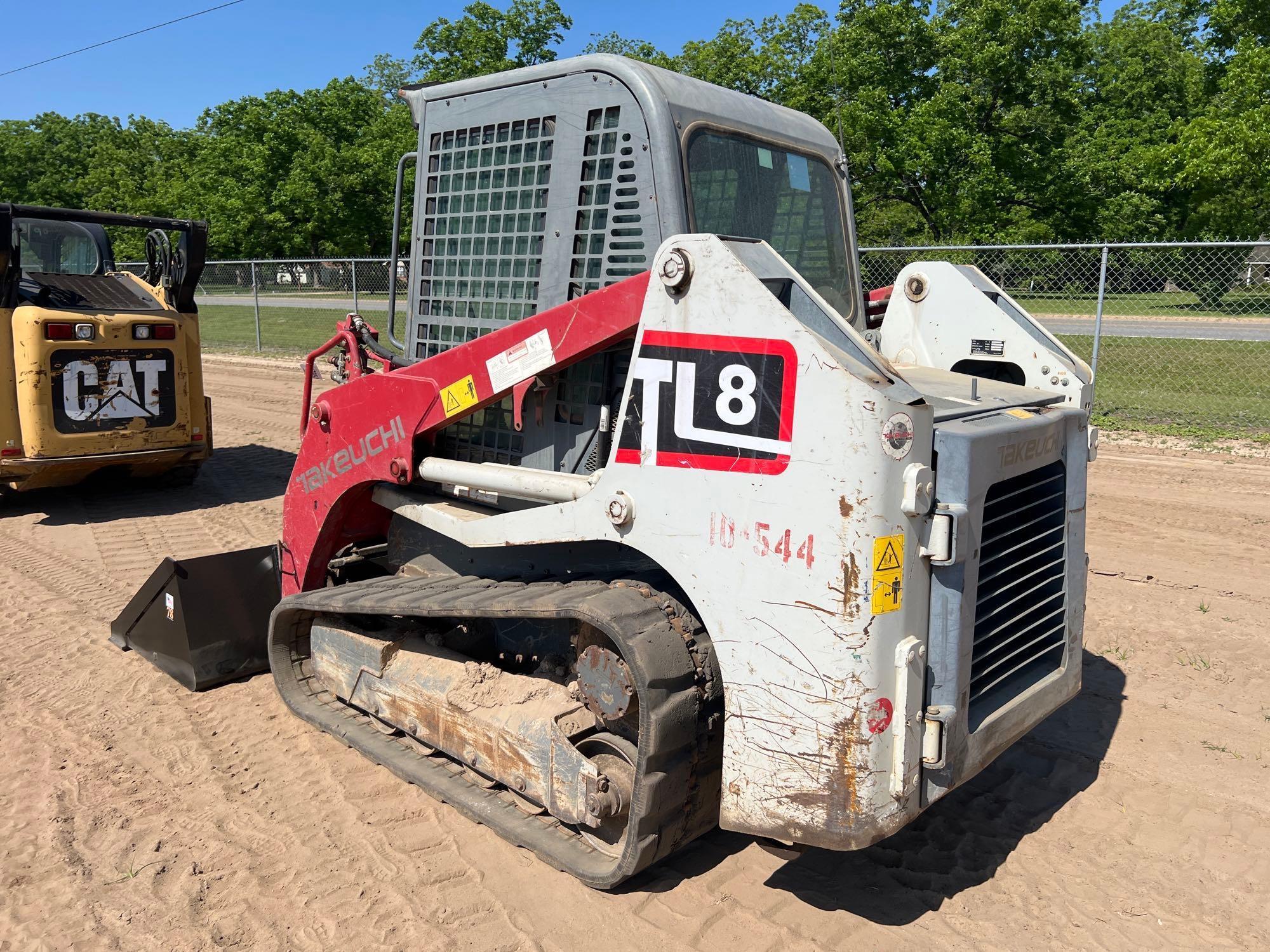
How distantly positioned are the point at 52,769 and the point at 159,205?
4165 cm

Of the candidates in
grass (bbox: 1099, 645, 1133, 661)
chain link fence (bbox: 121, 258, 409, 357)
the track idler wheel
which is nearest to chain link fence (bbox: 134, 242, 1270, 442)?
chain link fence (bbox: 121, 258, 409, 357)

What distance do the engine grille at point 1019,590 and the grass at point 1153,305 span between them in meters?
9.51

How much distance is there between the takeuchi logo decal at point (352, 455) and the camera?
12.1 ft

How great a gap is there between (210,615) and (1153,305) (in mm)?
12288

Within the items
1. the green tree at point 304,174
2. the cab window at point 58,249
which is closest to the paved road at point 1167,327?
the cab window at point 58,249

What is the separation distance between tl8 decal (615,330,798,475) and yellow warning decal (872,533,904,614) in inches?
12.2

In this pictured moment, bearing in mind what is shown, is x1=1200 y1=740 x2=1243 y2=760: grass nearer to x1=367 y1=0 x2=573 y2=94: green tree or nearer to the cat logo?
the cat logo

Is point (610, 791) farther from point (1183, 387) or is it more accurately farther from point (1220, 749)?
point (1183, 387)

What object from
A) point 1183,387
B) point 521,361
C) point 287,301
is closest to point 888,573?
point 521,361

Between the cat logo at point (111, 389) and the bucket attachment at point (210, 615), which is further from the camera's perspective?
the cat logo at point (111, 389)

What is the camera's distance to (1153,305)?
12.9m

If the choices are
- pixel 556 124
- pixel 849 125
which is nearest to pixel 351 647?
pixel 556 124

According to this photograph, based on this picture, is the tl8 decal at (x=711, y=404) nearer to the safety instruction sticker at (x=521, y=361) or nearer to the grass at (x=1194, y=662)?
the safety instruction sticker at (x=521, y=361)

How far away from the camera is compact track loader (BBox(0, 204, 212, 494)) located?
7.21m
